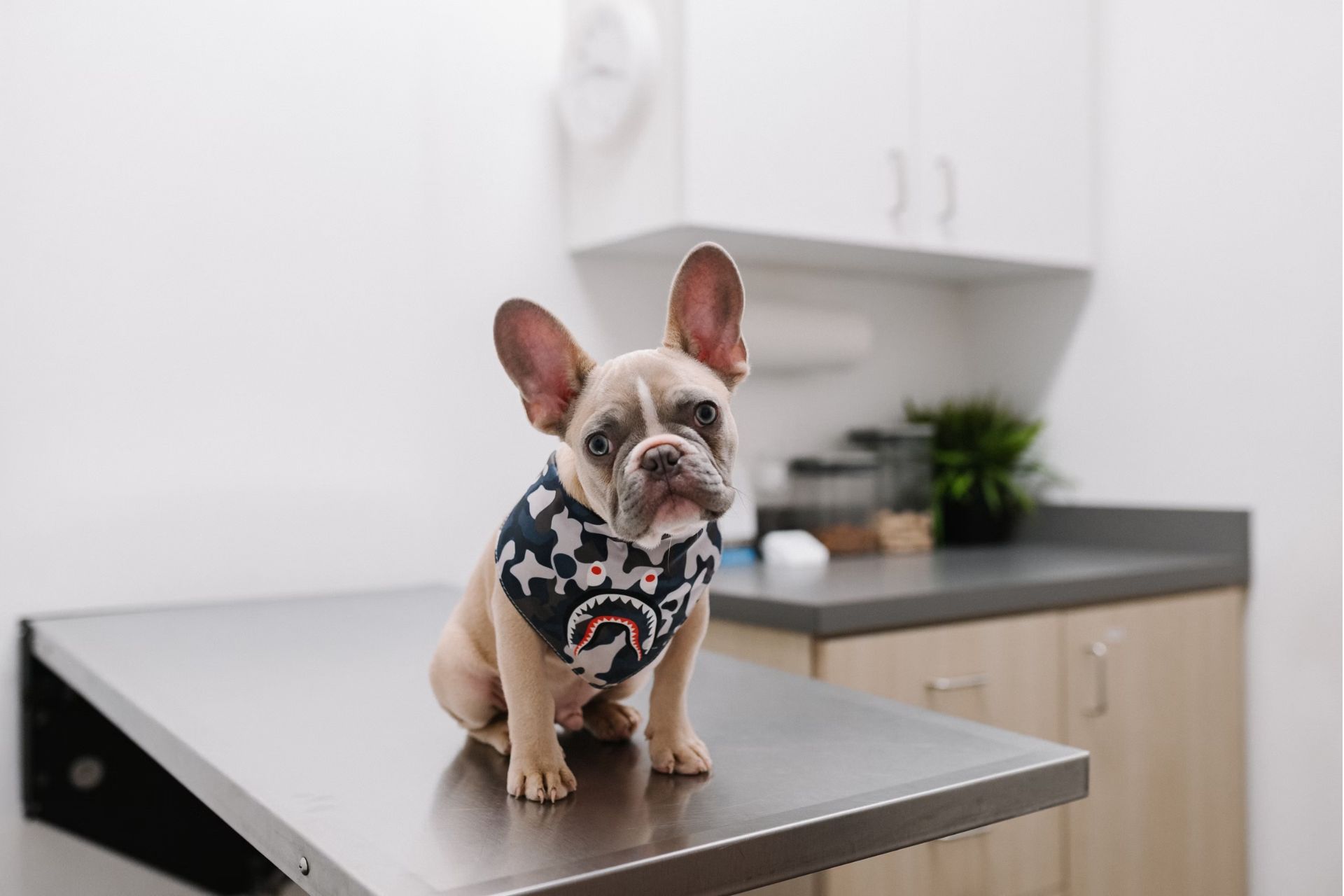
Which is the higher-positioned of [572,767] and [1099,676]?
[572,767]

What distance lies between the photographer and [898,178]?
79.6 inches

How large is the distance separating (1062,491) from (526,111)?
1426mm

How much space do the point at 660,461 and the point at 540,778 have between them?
26 centimetres

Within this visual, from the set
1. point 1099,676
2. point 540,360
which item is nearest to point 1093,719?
point 1099,676

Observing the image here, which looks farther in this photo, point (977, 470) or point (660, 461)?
point (977, 470)

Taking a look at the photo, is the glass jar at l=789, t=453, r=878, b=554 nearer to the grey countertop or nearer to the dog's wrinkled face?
the grey countertop

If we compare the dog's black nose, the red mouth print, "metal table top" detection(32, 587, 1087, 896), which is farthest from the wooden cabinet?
the dog's black nose

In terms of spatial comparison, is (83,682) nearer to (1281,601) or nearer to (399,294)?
(399,294)

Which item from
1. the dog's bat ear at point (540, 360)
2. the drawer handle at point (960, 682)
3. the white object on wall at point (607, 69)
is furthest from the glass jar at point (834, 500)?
the dog's bat ear at point (540, 360)

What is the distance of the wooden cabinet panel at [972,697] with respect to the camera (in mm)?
1571

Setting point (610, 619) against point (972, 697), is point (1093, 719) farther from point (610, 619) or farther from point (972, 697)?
point (610, 619)

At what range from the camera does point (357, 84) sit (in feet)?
5.97

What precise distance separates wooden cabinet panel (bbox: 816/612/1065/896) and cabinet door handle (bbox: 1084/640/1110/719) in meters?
0.08

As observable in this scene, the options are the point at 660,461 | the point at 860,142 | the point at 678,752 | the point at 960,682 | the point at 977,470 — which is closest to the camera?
the point at 660,461
